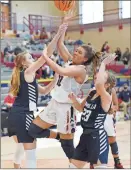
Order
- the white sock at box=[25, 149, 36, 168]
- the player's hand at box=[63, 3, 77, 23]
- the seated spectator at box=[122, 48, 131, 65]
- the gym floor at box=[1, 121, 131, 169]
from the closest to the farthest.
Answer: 1. the player's hand at box=[63, 3, 77, 23]
2. the white sock at box=[25, 149, 36, 168]
3. the gym floor at box=[1, 121, 131, 169]
4. the seated spectator at box=[122, 48, 131, 65]

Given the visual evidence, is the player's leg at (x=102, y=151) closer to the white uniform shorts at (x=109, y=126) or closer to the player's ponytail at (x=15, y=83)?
the player's ponytail at (x=15, y=83)

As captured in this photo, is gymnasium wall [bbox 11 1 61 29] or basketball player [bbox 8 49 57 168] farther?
gymnasium wall [bbox 11 1 61 29]

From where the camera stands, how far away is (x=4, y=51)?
15.1 meters

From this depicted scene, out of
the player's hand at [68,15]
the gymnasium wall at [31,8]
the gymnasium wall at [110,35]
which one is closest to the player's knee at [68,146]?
the player's hand at [68,15]

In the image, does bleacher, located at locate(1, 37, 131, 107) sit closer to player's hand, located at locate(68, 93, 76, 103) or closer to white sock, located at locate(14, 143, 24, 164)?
white sock, located at locate(14, 143, 24, 164)

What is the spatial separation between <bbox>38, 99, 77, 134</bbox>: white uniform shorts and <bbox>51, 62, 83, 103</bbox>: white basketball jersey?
7 centimetres

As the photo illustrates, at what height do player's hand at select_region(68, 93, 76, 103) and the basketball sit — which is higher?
the basketball

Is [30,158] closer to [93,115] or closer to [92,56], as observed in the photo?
[93,115]

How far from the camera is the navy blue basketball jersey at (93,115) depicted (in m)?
3.28

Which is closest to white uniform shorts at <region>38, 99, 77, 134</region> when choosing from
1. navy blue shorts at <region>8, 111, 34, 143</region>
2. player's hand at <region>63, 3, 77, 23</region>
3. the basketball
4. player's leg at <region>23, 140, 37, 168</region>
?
navy blue shorts at <region>8, 111, 34, 143</region>

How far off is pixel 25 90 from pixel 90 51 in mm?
875

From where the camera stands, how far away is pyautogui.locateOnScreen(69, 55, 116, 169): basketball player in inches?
127

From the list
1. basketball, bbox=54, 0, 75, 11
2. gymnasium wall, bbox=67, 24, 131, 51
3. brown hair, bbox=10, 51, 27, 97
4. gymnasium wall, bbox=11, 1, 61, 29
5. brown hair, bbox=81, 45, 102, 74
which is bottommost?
brown hair, bbox=10, 51, 27, 97

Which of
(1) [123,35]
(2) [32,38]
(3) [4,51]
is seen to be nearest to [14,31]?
(2) [32,38]
